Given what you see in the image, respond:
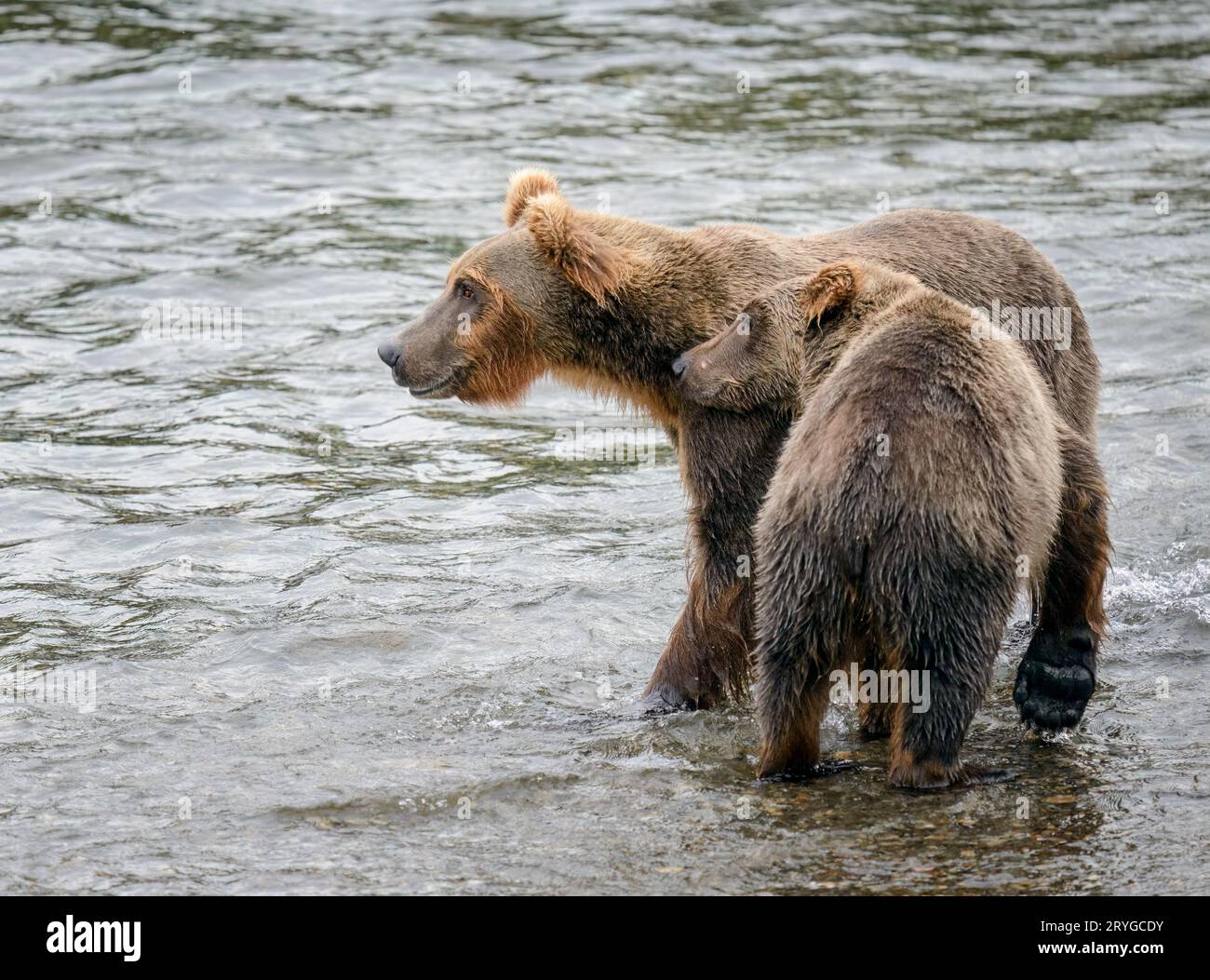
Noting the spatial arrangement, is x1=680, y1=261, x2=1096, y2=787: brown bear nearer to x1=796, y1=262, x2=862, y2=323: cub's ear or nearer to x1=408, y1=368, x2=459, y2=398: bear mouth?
x1=796, y1=262, x2=862, y2=323: cub's ear

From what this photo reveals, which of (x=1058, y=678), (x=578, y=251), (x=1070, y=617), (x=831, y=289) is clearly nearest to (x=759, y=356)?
(x=831, y=289)

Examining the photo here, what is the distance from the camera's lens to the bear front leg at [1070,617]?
642cm

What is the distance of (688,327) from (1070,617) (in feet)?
6.67

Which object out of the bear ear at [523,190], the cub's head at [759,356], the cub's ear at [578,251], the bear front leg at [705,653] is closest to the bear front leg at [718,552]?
the bear front leg at [705,653]

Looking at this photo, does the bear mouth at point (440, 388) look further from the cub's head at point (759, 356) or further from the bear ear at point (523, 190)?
the cub's head at point (759, 356)

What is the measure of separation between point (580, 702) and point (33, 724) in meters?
2.31

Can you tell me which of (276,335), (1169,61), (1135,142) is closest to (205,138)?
(276,335)

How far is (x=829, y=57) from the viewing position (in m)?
19.9

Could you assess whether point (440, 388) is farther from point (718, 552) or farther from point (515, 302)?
point (718, 552)

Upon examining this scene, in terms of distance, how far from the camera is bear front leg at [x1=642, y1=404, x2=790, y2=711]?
23.0 feet

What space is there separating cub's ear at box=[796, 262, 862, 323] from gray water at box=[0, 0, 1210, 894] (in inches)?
69.7

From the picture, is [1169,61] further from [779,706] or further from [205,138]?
[779,706]

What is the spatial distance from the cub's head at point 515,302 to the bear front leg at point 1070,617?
2231mm

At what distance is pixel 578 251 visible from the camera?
24.4 feet
